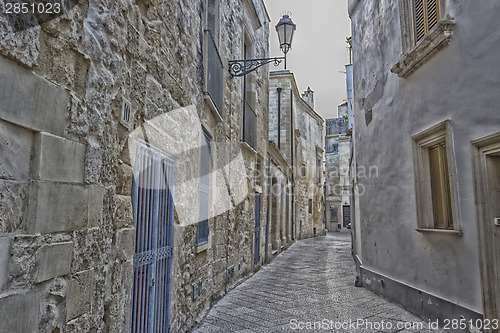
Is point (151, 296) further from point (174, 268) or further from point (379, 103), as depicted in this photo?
point (379, 103)

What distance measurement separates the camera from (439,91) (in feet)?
14.0

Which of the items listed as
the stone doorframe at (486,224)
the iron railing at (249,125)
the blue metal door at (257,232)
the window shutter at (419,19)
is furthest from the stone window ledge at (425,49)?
the blue metal door at (257,232)

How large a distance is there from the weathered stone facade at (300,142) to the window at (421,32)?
29.9 ft

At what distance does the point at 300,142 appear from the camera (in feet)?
67.1

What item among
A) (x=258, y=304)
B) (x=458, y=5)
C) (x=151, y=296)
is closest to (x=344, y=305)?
(x=258, y=304)

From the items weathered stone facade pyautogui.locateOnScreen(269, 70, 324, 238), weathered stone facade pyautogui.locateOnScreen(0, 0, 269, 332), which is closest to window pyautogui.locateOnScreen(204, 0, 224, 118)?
weathered stone facade pyautogui.locateOnScreen(0, 0, 269, 332)

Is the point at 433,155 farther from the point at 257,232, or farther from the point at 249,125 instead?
the point at 257,232

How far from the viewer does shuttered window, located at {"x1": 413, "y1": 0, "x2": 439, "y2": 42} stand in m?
4.56

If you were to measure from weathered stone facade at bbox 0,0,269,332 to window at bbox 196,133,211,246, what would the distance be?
0.32m

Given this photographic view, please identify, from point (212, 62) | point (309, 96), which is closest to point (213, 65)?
point (212, 62)

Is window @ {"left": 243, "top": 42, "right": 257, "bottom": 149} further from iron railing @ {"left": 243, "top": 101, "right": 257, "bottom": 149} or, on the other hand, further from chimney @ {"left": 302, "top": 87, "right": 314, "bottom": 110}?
chimney @ {"left": 302, "top": 87, "right": 314, "bottom": 110}

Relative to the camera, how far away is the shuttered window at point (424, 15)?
4.56m

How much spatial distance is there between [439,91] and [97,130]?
12.5 ft

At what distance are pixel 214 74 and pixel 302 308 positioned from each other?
11.2ft
